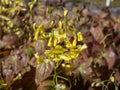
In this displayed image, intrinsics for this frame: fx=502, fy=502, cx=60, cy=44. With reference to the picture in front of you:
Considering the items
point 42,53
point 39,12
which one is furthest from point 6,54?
point 39,12

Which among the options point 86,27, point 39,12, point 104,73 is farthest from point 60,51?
point 39,12

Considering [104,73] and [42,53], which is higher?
[42,53]

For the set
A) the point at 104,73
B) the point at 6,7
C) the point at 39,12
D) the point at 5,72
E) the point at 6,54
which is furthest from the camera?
the point at 6,7

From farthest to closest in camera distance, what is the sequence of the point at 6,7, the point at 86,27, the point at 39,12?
the point at 6,7 → the point at 39,12 → the point at 86,27

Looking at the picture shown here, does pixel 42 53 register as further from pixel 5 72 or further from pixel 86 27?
pixel 86 27

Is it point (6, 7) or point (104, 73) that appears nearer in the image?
point (104, 73)

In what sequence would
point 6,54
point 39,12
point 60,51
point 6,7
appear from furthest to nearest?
point 6,7, point 39,12, point 6,54, point 60,51

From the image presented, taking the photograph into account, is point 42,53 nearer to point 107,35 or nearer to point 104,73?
point 104,73
